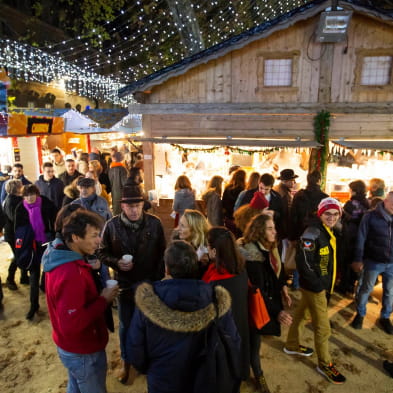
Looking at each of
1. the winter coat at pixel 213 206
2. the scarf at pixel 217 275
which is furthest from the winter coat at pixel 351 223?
the scarf at pixel 217 275

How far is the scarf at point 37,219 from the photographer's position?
546cm

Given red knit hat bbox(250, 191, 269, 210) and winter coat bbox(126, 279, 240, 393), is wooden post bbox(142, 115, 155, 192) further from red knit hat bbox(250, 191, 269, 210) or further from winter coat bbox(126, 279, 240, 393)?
winter coat bbox(126, 279, 240, 393)

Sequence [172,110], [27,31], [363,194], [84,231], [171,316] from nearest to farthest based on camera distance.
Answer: [171,316] → [84,231] → [363,194] → [172,110] → [27,31]

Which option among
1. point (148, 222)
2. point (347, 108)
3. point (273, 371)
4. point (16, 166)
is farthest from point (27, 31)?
point (273, 371)

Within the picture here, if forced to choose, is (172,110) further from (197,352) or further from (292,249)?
(197,352)

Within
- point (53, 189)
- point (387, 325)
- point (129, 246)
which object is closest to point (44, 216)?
point (53, 189)

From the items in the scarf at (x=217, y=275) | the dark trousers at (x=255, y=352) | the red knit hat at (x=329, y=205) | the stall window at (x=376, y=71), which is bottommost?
the dark trousers at (x=255, y=352)

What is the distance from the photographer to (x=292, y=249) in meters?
6.25

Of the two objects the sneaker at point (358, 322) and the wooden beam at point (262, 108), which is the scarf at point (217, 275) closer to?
the sneaker at point (358, 322)

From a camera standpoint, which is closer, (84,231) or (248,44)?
(84,231)

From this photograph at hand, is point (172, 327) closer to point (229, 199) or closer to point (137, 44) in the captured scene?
point (229, 199)

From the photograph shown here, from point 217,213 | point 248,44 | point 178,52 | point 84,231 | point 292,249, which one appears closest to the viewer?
point 84,231

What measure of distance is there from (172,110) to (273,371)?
6944 millimetres

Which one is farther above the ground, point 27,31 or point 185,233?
point 27,31
